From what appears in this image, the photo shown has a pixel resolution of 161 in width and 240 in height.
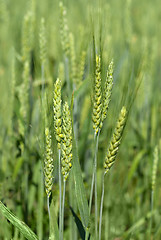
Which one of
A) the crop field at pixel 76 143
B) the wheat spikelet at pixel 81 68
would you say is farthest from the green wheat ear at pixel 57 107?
the wheat spikelet at pixel 81 68

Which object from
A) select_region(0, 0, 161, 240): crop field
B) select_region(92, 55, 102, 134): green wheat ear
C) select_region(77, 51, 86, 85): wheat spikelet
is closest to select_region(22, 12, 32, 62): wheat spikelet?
select_region(0, 0, 161, 240): crop field

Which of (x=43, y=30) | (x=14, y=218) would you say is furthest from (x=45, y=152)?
(x=43, y=30)

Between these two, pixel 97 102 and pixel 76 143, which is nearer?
pixel 97 102

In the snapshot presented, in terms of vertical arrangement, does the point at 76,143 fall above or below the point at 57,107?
below

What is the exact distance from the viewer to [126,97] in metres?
0.68

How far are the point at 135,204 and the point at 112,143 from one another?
2.44 feet

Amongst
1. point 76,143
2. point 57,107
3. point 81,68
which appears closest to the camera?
A: point 57,107

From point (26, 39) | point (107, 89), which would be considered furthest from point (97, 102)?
point (26, 39)

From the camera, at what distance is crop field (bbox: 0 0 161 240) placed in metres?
0.64

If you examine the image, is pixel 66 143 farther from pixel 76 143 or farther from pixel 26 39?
pixel 26 39

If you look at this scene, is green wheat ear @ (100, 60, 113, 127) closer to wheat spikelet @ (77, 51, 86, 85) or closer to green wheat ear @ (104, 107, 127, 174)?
green wheat ear @ (104, 107, 127, 174)

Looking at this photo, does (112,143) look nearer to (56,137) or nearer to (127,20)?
(56,137)

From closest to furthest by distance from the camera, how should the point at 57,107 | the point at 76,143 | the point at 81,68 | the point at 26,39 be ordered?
the point at 57,107 → the point at 76,143 → the point at 81,68 → the point at 26,39

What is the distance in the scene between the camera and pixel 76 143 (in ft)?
2.51
